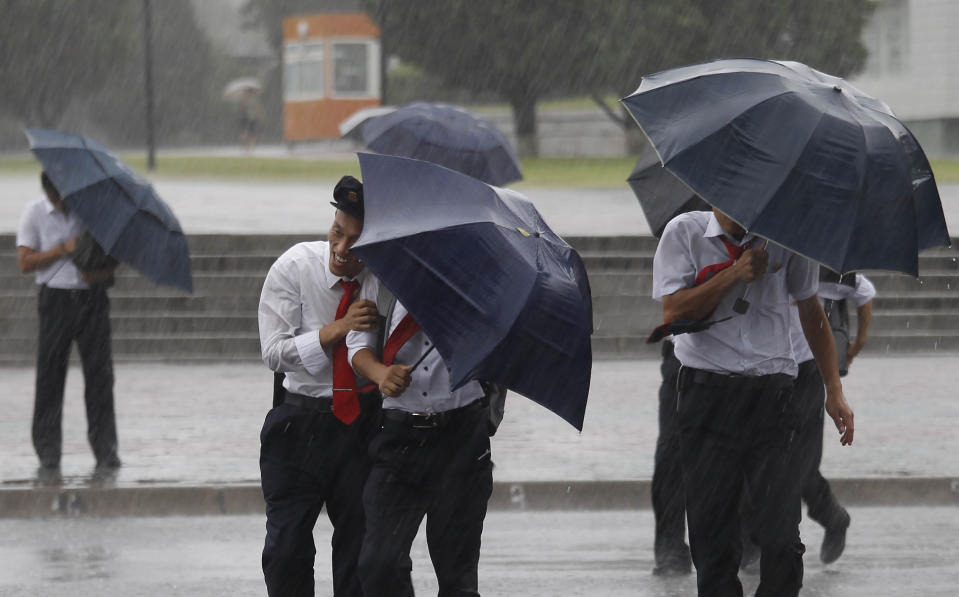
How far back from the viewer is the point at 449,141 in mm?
10016

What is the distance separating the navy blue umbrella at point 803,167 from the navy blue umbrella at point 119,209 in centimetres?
416

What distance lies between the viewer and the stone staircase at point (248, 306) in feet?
51.6

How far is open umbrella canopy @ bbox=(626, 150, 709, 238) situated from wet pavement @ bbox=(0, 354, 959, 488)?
2.19 meters

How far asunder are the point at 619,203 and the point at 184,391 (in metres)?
11.8

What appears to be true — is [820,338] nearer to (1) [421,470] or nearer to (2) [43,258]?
(1) [421,470]

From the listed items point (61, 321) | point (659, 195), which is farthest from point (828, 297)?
point (61, 321)

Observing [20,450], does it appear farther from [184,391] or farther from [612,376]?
[612,376]

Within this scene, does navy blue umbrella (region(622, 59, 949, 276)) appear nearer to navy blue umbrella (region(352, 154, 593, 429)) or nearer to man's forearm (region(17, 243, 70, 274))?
navy blue umbrella (region(352, 154, 593, 429))

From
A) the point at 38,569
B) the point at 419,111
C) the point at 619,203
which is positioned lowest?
the point at 619,203

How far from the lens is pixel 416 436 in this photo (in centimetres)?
493

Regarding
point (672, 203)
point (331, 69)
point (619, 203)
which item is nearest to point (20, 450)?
point (672, 203)

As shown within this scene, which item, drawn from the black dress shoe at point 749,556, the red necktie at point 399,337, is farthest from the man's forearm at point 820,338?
the black dress shoe at point 749,556

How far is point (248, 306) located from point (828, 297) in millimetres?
10068

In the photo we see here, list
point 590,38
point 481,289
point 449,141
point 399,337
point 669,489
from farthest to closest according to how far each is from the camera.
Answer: point 590,38
point 449,141
point 669,489
point 399,337
point 481,289
